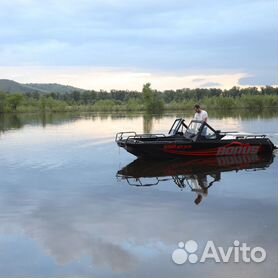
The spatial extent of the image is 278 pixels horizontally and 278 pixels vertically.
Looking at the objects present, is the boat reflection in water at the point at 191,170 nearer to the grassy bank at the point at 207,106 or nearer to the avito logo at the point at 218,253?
the avito logo at the point at 218,253

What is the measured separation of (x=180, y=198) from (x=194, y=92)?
474 feet

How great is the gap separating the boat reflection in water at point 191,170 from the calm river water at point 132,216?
0.03 meters

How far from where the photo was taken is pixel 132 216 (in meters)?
9.38

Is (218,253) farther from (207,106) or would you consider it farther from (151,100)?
(207,106)

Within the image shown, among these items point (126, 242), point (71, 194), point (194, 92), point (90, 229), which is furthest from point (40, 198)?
point (194, 92)

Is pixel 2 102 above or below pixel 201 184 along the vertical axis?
above

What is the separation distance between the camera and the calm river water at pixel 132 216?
6.78 m

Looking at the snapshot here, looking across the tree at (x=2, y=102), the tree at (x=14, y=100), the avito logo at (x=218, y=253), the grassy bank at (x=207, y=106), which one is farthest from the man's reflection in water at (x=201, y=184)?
the tree at (x=14, y=100)

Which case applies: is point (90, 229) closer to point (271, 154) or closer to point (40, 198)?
point (40, 198)

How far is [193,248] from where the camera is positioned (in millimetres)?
7469

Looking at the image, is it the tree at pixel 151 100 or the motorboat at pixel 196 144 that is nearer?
the motorboat at pixel 196 144

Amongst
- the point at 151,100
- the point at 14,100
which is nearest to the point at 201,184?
the point at 151,100

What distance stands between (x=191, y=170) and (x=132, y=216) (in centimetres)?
547

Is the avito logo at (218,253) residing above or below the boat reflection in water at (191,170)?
below
